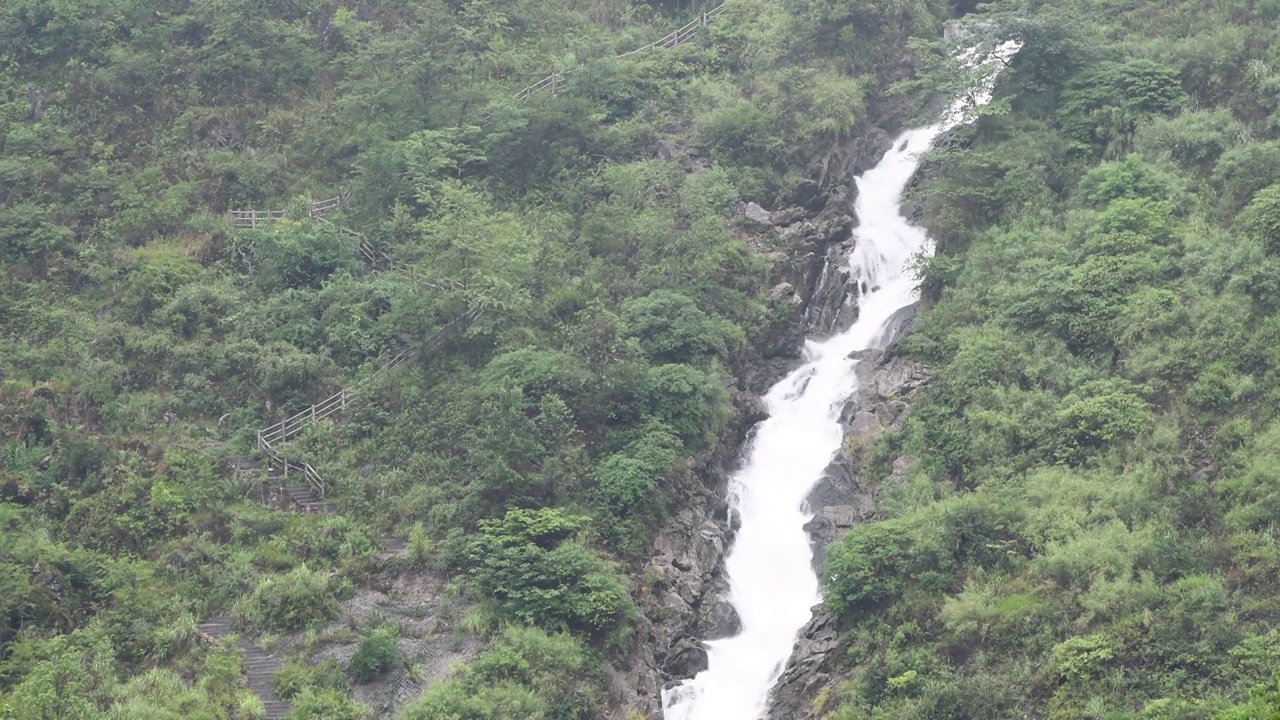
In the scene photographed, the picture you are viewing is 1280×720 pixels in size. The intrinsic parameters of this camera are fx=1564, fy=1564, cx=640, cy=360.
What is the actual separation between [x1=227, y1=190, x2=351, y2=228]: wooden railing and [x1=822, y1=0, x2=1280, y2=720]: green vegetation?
59.8 ft

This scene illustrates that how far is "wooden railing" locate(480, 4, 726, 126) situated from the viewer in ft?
173

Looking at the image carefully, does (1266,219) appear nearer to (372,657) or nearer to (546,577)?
(546,577)

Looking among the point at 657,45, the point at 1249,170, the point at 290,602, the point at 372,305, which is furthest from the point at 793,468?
the point at 657,45

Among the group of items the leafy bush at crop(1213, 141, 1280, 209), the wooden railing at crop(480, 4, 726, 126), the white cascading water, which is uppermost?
the leafy bush at crop(1213, 141, 1280, 209)

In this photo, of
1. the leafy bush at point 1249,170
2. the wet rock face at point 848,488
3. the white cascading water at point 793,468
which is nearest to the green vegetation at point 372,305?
the white cascading water at point 793,468

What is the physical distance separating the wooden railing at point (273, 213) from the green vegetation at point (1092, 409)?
1823 cm

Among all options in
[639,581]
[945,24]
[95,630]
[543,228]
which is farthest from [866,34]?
[95,630]

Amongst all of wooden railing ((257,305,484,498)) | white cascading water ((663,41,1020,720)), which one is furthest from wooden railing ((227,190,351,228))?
white cascading water ((663,41,1020,720))

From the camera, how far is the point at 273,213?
160 feet

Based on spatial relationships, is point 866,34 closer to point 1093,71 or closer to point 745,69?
point 745,69

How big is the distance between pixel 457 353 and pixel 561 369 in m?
4.39

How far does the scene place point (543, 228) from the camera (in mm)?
46531

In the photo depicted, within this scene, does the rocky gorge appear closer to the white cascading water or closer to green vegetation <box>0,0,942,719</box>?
the white cascading water

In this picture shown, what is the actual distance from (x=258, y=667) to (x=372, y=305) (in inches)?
531
